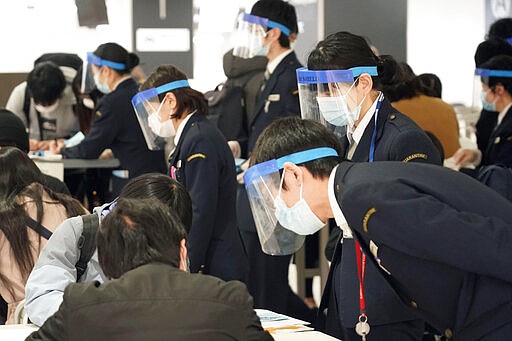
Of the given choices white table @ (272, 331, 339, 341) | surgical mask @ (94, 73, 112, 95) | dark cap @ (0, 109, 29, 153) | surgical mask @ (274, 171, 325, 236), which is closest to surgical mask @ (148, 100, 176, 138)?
dark cap @ (0, 109, 29, 153)

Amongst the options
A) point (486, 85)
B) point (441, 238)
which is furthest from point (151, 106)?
point (441, 238)

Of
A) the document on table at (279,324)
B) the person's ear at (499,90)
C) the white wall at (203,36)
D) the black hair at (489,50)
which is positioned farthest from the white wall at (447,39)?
the document on table at (279,324)

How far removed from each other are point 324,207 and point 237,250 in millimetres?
1528

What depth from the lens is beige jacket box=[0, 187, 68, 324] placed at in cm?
361

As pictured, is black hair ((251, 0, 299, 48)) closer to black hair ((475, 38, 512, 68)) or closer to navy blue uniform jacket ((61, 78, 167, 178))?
Result: navy blue uniform jacket ((61, 78, 167, 178))

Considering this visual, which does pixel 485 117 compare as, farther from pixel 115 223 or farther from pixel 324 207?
pixel 115 223

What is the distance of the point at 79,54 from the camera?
819cm

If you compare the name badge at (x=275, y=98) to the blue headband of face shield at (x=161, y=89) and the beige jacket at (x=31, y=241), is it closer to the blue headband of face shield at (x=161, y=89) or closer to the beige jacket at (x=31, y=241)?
the blue headband of face shield at (x=161, y=89)

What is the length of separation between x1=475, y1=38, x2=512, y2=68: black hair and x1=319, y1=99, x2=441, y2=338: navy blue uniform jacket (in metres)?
2.59

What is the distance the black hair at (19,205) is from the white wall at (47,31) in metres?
4.38

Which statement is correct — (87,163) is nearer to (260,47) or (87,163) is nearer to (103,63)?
(103,63)

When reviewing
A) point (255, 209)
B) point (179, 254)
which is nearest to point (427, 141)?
point (255, 209)

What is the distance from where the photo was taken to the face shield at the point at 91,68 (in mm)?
6027

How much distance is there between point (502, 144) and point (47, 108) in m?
2.98
